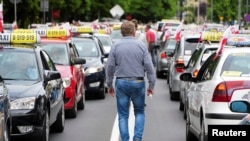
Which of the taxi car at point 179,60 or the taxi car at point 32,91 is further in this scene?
the taxi car at point 179,60

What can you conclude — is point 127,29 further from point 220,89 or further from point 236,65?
point 220,89

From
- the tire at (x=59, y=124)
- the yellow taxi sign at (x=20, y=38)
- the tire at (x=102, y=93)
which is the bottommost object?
the tire at (x=102, y=93)

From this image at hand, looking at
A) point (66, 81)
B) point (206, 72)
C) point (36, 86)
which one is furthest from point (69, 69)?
point (206, 72)

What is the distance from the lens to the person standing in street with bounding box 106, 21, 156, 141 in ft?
38.7

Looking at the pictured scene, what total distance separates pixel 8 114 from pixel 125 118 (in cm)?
218

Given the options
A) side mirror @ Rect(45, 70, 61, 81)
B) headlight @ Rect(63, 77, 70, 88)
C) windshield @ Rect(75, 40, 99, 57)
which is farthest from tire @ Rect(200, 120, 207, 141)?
windshield @ Rect(75, 40, 99, 57)

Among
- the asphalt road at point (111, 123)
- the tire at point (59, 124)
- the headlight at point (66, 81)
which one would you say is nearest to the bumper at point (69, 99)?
the headlight at point (66, 81)

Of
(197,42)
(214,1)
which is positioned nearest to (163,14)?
(214,1)

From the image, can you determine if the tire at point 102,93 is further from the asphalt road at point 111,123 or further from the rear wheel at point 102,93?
the asphalt road at point 111,123

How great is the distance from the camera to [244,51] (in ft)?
36.4

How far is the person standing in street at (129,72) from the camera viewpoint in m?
11.8

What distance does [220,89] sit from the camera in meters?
10.1

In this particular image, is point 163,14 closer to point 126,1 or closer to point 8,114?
point 126,1

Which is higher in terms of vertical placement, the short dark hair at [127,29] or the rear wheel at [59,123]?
the short dark hair at [127,29]
